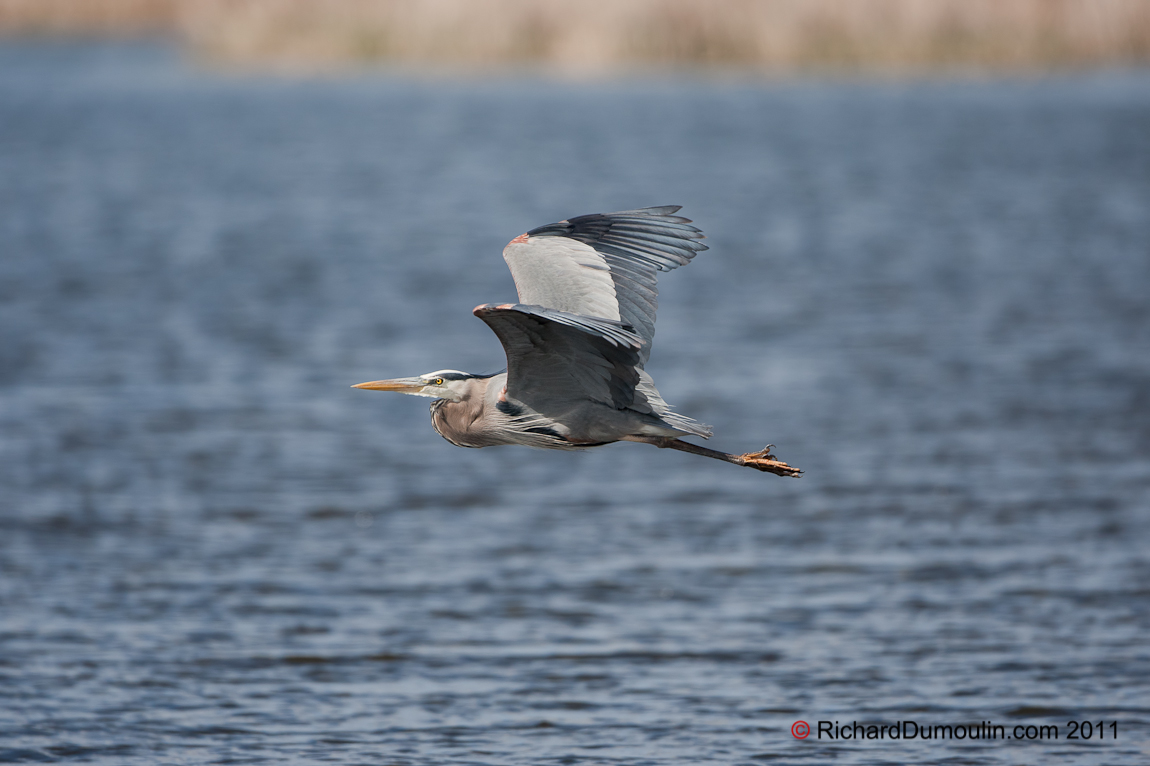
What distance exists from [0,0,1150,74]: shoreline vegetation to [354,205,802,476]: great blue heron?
32.4 meters

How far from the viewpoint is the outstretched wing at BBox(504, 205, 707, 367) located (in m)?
6.08

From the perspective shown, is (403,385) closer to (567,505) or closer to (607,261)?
(607,261)

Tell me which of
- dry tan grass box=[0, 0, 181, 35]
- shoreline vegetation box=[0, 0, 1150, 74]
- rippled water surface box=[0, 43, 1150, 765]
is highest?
dry tan grass box=[0, 0, 181, 35]

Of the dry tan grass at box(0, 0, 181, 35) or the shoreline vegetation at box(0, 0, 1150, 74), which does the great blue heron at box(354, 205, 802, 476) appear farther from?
the dry tan grass at box(0, 0, 181, 35)

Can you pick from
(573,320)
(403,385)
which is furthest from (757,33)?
(573,320)

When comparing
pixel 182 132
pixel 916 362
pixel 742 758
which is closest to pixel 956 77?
pixel 182 132

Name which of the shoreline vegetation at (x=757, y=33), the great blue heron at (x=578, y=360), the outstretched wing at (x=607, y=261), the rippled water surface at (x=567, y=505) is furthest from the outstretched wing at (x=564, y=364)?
the shoreline vegetation at (x=757, y=33)

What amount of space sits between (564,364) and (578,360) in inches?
2.3

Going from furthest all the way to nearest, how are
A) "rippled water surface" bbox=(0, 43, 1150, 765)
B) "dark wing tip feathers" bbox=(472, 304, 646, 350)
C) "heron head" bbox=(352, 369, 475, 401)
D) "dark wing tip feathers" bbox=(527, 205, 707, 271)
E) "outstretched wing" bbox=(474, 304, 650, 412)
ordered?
"rippled water surface" bbox=(0, 43, 1150, 765) < "dark wing tip feathers" bbox=(527, 205, 707, 271) < "heron head" bbox=(352, 369, 475, 401) < "outstretched wing" bbox=(474, 304, 650, 412) < "dark wing tip feathers" bbox=(472, 304, 646, 350)

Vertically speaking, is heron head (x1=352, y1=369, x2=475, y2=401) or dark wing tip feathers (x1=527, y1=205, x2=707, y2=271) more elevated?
dark wing tip feathers (x1=527, y1=205, x2=707, y2=271)

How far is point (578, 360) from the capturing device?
5.87 metres

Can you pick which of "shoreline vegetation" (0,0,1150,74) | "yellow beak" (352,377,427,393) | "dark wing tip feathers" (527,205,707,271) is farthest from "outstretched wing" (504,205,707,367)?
"shoreline vegetation" (0,0,1150,74)

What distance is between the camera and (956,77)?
44.2 m

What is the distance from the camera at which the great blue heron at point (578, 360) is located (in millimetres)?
5859
